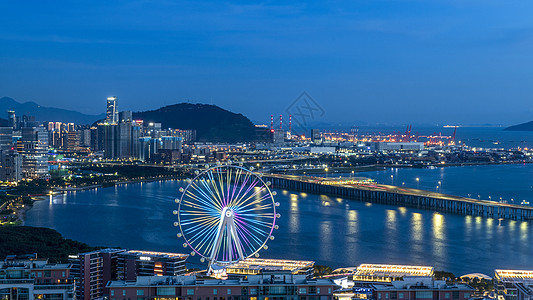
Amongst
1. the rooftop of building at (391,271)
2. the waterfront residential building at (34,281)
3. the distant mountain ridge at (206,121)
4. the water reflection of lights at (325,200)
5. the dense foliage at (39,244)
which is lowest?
the water reflection of lights at (325,200)

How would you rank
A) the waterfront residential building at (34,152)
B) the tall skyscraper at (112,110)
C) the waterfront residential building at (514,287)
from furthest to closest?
the tall skyscraper at (112,110), the waterfront residential building at (34,152), the waterfront residential building at (514,287)

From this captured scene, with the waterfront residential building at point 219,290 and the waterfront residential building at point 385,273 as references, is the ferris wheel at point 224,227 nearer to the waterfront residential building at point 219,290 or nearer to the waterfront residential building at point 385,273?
the waterfront residential building at point 385,273

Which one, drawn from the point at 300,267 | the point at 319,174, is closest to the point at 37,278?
the point at 300,267

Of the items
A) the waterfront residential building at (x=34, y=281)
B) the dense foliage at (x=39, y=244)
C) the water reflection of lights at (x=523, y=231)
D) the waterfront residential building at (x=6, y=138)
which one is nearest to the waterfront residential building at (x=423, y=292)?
the waterfront residential building at (x=34, y=281)

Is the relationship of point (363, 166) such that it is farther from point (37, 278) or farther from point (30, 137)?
point (37, 278)

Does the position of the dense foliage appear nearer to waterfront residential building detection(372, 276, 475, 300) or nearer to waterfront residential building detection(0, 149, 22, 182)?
waterfront residential building detection(372, 276, 475, 300)
